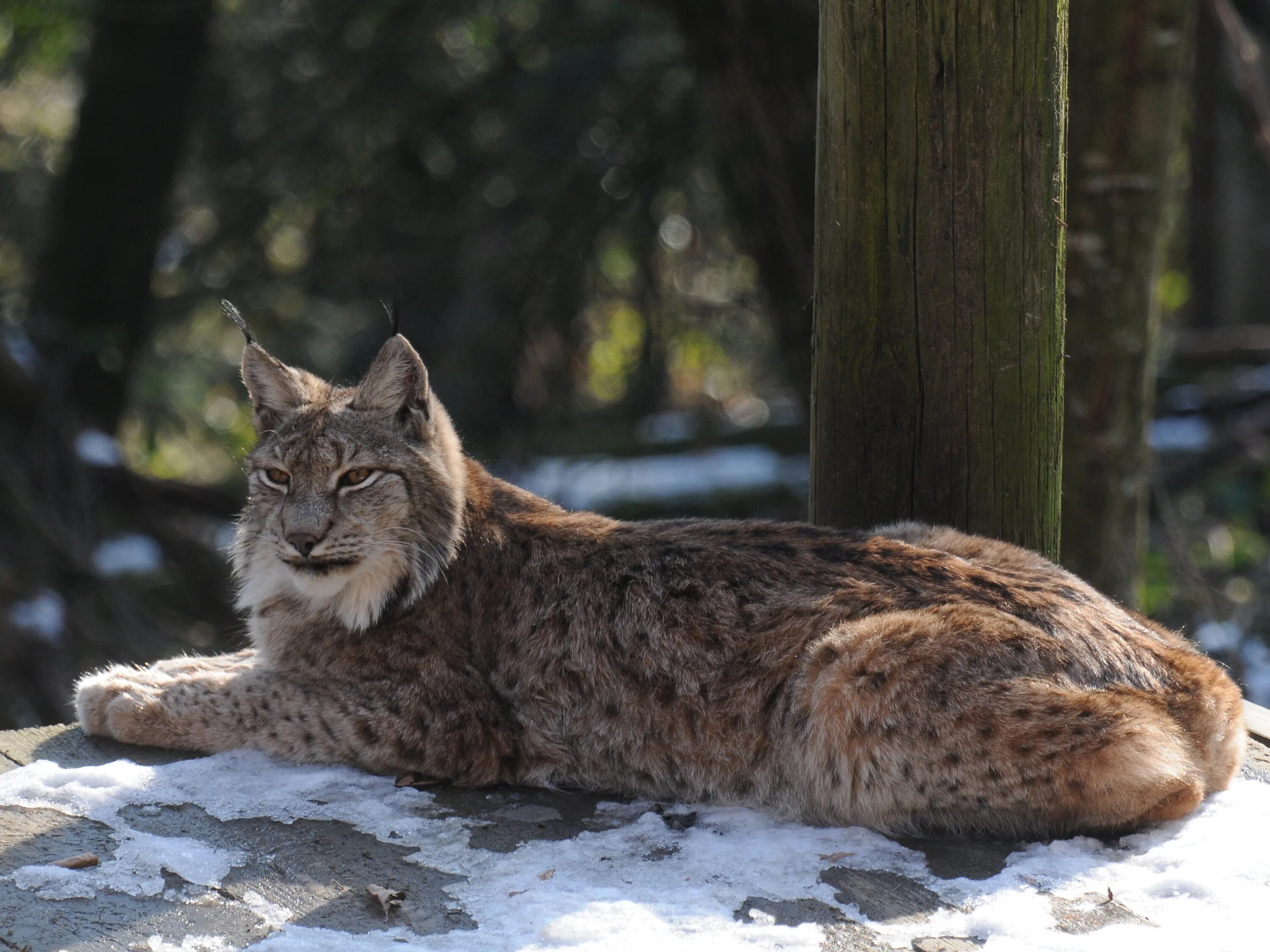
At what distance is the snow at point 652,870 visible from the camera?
271cm

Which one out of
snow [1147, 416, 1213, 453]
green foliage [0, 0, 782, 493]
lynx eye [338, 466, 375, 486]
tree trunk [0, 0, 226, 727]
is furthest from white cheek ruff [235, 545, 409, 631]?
snow [1147, 416, 1213, 453]

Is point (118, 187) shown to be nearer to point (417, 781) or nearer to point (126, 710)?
point (126, 710)

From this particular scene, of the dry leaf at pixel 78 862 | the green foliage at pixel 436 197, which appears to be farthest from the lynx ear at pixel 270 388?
the green foliage at pixel 436 197

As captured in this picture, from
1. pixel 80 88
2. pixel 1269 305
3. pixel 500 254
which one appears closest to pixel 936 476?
pixel 500 254

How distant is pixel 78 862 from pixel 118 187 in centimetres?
684

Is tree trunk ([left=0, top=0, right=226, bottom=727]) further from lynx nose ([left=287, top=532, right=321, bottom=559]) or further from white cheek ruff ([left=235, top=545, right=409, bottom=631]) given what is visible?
lynx nose ([left=287, top=532, right=321, bottom=559])

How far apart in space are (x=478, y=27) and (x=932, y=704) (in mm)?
6070

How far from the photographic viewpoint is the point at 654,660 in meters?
3.62

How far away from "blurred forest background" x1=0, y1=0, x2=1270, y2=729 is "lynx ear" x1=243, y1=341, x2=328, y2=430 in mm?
3135

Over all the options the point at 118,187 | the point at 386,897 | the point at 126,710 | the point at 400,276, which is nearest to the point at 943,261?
the point at 386,897

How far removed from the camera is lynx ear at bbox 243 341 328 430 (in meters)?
4.04

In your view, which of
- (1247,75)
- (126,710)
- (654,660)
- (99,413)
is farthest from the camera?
(99,413)

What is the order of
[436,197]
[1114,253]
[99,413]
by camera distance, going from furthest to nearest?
[436,197]
[99,413]
[1114,253]

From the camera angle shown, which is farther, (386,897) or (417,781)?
(417,781)
